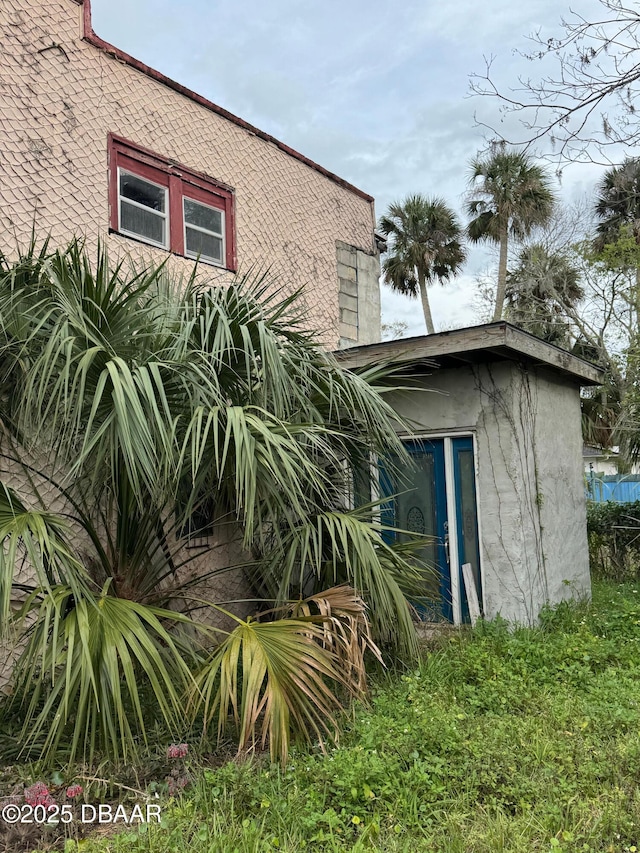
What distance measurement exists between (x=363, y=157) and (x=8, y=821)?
525 inches

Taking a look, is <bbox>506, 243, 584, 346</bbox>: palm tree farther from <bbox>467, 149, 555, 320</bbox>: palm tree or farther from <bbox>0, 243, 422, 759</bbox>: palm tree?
<bbox>0, 243, 422, 759</bbox>: palm tree

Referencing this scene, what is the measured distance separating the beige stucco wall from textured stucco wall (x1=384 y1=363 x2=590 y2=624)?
243 centimetres

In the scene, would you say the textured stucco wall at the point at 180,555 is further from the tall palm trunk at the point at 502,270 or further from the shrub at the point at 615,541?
the tall palm trunk at the point at 502,270

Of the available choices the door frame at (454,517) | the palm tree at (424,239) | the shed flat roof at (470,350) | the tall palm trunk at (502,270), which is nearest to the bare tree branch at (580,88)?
the shed flat roof at (470,350)

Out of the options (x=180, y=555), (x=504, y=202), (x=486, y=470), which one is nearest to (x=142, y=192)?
(x=180, y=555)

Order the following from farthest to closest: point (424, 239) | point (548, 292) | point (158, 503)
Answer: point (424, 239), point (548, 292), point (158, 503)

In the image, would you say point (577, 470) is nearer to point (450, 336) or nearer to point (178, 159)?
point (450, 336)

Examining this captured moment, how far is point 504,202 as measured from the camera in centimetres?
1977

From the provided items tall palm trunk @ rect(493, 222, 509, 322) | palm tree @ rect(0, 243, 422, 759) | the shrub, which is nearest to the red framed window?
palm tree @ rect(0, 243, 422, 759)

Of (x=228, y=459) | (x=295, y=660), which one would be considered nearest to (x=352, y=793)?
(x=295, y=660)

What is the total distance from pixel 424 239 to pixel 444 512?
16599 millimetres

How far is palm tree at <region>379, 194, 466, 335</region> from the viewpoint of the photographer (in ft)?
71.2

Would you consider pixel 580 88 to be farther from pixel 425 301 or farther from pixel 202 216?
pixel 425 301

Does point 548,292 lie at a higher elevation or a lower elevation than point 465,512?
higher
